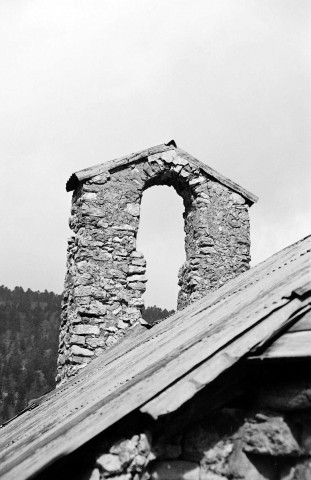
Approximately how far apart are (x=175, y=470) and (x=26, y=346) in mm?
63326

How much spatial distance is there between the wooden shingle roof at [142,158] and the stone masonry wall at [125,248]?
55mm

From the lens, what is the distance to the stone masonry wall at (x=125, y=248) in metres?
6.48

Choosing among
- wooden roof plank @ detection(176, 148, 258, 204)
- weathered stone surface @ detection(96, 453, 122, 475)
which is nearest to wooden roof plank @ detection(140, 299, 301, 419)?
weathered stone surface @ detection(96, 453, 122, 475)

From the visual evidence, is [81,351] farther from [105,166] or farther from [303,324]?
[303,324]

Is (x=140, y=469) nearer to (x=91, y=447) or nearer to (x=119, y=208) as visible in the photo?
(x=91, y=447)

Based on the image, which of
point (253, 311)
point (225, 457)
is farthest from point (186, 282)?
point (225, 457)

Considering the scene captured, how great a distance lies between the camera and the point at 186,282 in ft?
23.8

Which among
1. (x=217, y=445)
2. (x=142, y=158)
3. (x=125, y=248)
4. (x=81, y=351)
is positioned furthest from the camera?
(x=142, y=158)

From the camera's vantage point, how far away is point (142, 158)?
7273 mm

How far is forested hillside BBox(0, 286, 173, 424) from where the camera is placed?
5109 cm

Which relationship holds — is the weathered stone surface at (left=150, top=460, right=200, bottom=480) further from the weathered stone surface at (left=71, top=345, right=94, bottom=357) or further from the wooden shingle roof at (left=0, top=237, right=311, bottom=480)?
the weathered stone surface at (left=71, top=345, right=94, bottom=357)

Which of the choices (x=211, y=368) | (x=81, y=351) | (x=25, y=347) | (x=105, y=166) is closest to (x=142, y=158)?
(x=105, y=166)

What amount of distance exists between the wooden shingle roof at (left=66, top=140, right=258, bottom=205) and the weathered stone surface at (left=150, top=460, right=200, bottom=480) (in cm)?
500

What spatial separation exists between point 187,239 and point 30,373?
168 feet
